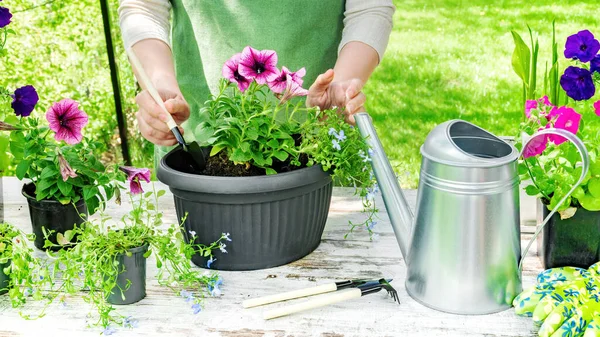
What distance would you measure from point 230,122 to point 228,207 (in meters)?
0.17

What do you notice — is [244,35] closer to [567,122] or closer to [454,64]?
[567,122]

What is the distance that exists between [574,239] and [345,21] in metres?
0.97

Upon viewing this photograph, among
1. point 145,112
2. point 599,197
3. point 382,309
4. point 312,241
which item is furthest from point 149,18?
point 599,197

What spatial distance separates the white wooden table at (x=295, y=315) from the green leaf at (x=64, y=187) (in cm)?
22

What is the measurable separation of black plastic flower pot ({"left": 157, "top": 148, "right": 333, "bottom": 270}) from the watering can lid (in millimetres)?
259

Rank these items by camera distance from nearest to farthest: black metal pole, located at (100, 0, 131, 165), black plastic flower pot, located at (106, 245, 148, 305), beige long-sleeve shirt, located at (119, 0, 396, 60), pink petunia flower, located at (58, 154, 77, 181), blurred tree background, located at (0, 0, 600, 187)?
1. black plastic flower pot, located at (106, 245, 148, 305)
2. pink petunia flower, located at (58, 154, 77, 181)
3. beige long-sleeve shirt, located at (119, 0, 396, 60)
4. black metal pole, located at (100, 0, 131, 165)
5. blurred tree background, located at (0, 0, 600, 187)

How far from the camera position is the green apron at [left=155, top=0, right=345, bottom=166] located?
198 cm

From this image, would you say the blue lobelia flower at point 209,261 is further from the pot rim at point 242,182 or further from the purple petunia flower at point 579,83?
the purple petunia flower at point 579,83

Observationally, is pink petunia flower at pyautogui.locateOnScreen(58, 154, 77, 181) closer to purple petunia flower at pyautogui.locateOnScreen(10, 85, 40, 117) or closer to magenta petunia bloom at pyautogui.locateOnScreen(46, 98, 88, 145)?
magenta petunia bloom at pyautogui.locateOnScreen(46, 98, 88, 145)

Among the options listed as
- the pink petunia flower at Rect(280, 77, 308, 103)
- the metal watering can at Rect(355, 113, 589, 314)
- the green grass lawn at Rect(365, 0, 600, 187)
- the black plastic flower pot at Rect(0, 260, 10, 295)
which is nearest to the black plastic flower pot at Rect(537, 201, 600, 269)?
the metal watering can at Rect(355, 113, 589, 314)

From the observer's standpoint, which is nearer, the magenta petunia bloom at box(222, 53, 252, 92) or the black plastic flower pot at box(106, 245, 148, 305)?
the black plastic flower pot at box(106, 245, 148, 305)

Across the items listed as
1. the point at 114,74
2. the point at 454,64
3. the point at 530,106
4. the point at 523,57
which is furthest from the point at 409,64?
the point at 530,106

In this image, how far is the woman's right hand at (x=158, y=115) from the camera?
150 centimetres

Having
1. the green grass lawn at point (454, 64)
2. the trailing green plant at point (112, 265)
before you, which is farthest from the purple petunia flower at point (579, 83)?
the green grass lawn at point (454, 64)
